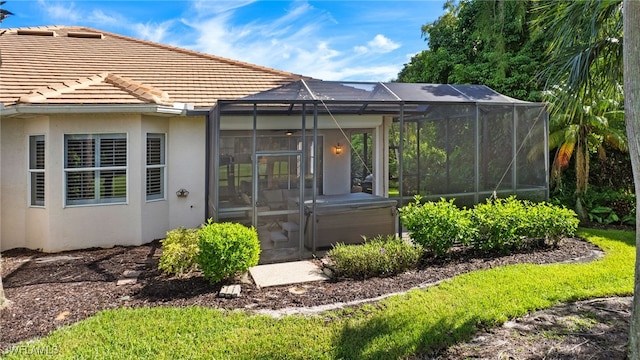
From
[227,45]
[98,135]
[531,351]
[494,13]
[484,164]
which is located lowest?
[531,351]

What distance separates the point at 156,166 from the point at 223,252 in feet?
15.1

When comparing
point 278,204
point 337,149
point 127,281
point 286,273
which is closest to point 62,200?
point 127,281

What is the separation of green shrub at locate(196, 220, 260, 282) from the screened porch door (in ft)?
4.23

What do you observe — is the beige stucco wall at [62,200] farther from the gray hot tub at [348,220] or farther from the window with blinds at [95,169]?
→ the gray hot tub at [348,220]

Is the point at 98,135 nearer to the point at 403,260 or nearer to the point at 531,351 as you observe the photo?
the point at 403,260

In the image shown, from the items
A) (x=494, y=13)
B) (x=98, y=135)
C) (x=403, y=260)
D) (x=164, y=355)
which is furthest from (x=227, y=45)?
(x=164, y=355)

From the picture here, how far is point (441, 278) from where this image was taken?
A: 630 centimetres

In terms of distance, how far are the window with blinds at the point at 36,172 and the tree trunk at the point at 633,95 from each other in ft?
34.9

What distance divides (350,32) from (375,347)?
13.2m

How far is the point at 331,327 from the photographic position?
4492 mm

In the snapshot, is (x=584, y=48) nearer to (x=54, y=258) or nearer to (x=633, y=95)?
(x=633, y=95)

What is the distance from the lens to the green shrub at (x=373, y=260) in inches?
251

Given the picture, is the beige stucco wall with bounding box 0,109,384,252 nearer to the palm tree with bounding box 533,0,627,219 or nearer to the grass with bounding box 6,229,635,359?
the grass with bounding box 6,229,635,359

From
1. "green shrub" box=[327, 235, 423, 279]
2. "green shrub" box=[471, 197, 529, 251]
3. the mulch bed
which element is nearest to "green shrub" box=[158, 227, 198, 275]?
the mulch bed
